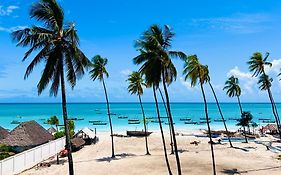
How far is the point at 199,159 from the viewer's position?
1330 inches

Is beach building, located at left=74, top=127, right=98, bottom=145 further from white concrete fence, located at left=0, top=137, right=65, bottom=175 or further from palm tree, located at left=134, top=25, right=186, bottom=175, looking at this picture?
palm tree, located at left=134, top=25, right=186, bottom=175

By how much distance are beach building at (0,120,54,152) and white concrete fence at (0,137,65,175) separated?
1.58 metres

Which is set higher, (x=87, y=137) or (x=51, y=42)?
(x=51, y=42)

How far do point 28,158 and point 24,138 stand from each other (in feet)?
18.2

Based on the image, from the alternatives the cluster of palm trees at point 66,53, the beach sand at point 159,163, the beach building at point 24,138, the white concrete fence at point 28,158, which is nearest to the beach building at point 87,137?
the beach sand at point 159,163

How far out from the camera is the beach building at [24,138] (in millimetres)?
35062

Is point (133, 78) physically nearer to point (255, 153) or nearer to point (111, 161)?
point (111, 161)

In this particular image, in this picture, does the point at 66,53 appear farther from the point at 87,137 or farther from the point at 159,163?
the point at 87,137

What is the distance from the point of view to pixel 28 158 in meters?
31.0

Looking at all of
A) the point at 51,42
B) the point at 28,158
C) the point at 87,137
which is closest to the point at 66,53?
the point at 51,42

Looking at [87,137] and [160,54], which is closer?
[160,54]

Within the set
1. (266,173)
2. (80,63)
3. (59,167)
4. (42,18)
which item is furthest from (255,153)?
(42,18)

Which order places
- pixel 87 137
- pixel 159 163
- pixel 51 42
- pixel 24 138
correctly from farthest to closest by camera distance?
1. pixel 87 137
2. pixel 24 138
3. pixel 159 163
4. pixel 51 42

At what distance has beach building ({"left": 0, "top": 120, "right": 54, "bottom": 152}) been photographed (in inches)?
1380
